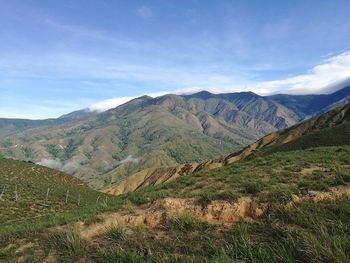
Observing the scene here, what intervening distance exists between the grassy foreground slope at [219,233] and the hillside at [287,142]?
3968 cm

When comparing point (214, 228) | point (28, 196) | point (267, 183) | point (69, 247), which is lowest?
point (28, 196)

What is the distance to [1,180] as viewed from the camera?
56594 mm

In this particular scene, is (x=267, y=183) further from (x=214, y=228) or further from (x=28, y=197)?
(x=28, y=197)

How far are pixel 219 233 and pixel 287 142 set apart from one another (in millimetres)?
66089

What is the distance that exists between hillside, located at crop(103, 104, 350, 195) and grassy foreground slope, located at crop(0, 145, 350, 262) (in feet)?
130

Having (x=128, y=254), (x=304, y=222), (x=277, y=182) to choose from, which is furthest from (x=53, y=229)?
(x=277, y=182)

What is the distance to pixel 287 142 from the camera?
70312mm

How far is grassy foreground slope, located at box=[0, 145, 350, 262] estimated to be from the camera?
575cm

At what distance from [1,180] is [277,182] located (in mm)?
54210

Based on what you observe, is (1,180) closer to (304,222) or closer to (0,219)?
(0,219)

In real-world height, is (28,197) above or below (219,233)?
below

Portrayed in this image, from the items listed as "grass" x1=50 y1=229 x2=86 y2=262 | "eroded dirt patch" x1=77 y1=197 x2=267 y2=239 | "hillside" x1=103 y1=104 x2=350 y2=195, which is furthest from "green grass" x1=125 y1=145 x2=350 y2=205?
"hillside" x1=103 y1=104 x2=350 y2=195

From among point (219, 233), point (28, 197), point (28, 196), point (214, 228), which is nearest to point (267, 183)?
point (214, 228)

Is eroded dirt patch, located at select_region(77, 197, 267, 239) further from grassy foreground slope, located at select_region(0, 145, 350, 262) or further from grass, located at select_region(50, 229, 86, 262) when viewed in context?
grass, located at select_region(50, 229, 86, 262)
